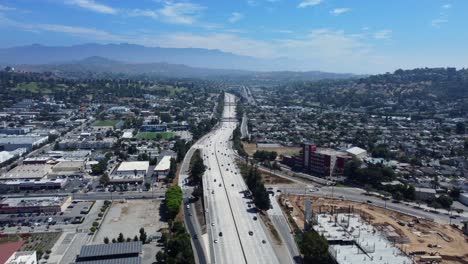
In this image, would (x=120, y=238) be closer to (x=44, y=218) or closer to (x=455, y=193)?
(x=44, y=218)

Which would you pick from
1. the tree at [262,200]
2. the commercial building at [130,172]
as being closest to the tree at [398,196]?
the tree at [262,200]

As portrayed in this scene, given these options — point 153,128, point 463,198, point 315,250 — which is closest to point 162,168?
point 315,250

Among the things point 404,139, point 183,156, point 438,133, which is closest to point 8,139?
point 183,156

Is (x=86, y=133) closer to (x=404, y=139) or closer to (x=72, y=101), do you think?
(x=72, y=101)

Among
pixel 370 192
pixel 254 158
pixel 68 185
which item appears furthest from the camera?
pixel 254 158

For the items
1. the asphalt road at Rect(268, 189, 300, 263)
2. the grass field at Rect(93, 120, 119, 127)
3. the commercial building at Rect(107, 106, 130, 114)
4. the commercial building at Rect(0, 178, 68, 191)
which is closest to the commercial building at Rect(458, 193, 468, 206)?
the asphalt road at Rect(268, 189, 300, 263)

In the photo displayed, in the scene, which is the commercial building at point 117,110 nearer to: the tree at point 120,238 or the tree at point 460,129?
the tree at point 120,238

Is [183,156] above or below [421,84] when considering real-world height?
below
